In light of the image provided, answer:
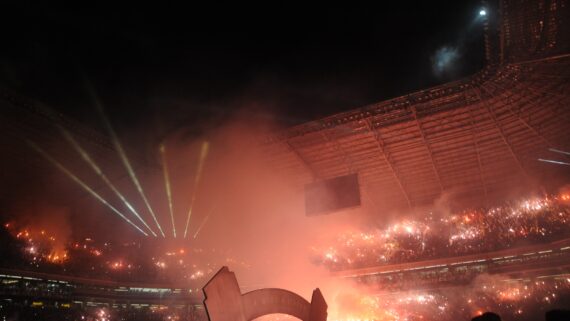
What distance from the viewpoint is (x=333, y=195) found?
27.9 feet

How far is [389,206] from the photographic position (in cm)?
1233

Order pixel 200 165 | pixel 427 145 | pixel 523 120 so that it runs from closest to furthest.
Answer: pixel 523 120 < pixel 427 145 < pixel 200 165

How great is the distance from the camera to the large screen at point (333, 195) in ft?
27.2

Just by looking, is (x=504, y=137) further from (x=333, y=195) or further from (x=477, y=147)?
(x=333, y=195)

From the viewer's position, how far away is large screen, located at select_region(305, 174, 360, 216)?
828cm

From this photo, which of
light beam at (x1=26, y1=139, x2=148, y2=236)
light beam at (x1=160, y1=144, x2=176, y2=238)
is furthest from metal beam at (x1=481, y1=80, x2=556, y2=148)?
light beam at (x1=26, y1=139, x2=148, y2=236)

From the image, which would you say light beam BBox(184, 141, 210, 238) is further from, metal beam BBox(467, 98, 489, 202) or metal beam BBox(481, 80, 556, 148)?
metal beam BBox(481, 80, 556, 148)

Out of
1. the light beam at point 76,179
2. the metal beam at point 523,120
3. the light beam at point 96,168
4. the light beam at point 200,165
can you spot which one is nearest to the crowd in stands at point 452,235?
the metal beam at point 523,120

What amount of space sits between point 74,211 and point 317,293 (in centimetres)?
1074

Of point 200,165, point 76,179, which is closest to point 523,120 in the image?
point 200,165

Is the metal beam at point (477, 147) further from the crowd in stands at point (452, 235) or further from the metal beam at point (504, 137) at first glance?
the crowd in stands at point (452, 235)

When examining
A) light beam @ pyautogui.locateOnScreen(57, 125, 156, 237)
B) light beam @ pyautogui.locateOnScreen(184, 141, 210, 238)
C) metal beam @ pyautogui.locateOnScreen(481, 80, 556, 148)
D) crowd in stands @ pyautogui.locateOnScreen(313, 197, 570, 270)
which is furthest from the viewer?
crowd in stands @ pyautogui.locateOnScreen(313, 197, 570, 270)

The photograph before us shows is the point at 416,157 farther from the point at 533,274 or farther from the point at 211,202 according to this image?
the point at 211,202

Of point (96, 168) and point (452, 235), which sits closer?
point (96, 168)
